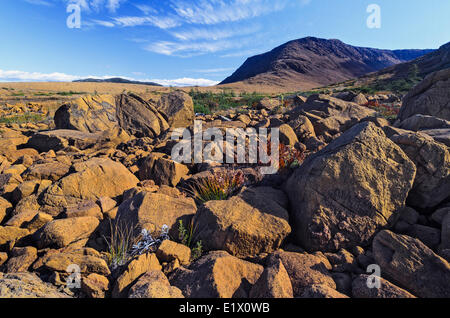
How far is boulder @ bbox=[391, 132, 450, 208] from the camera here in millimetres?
2758

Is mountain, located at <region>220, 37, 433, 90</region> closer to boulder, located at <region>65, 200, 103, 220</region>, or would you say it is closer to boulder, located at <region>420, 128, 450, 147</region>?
boulder, located at <region>420, 128, 450, 147</region>

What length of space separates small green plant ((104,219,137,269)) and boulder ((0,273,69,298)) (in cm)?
45

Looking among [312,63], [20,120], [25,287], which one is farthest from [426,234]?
[312,63]

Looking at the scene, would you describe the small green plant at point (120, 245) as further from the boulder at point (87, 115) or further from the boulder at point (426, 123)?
the boulder at point (87, 115)

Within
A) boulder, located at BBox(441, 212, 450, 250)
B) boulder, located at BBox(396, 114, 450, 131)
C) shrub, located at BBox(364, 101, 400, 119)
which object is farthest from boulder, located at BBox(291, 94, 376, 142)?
boulder, located at BBox(441, 212, 450, 250)

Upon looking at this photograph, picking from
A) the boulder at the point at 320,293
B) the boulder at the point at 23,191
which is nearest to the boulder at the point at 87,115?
the boulder at the point at 23,191

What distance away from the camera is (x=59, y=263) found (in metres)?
2.16

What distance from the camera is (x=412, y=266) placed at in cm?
199

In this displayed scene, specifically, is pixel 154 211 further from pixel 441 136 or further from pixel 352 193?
pixel 441 136

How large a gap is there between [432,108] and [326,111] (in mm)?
2576

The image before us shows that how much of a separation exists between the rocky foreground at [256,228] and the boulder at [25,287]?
0.04 feet

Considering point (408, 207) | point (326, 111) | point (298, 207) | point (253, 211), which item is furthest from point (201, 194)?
point (326, 111)

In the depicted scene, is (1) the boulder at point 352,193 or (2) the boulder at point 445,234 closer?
(2) the boulder at point 445,234

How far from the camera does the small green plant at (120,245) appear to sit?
232 cm
